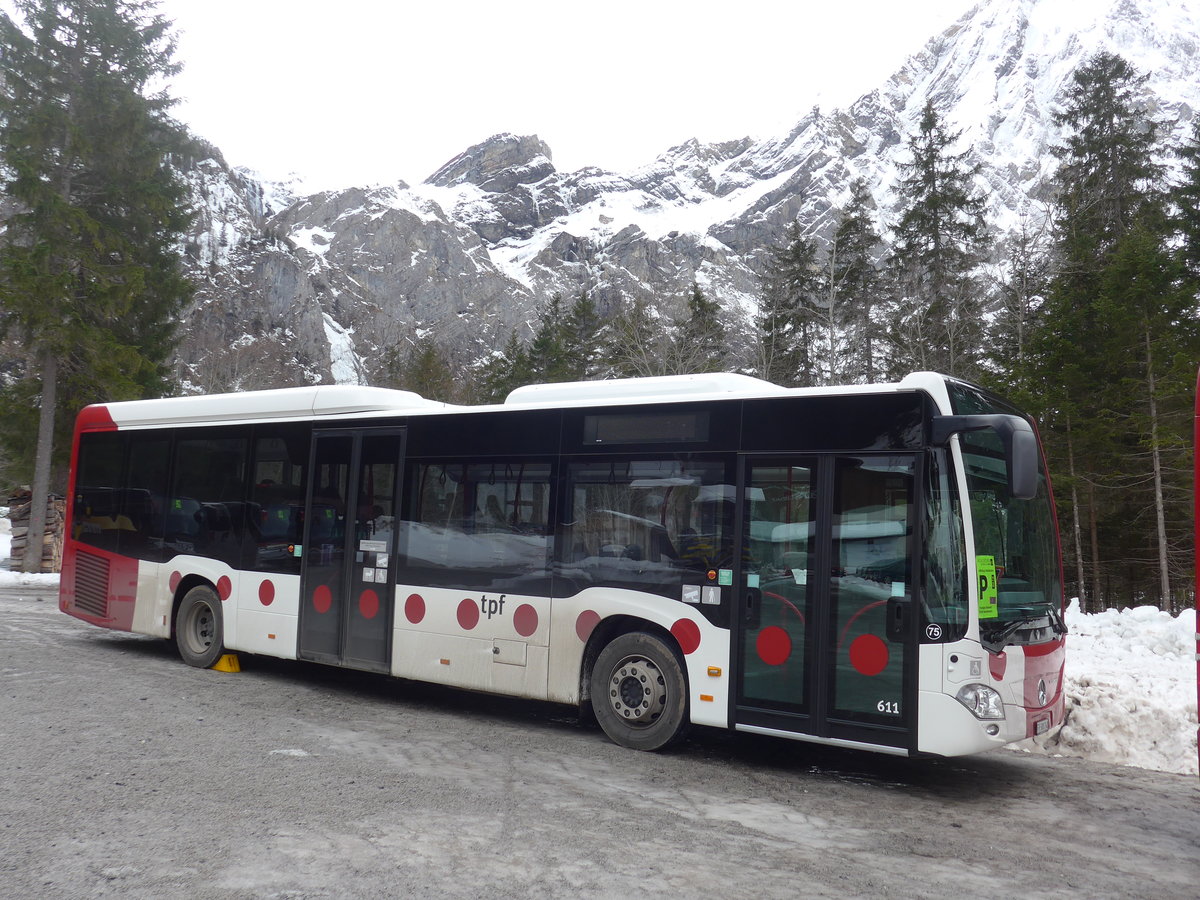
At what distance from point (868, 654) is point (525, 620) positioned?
2.91 meters

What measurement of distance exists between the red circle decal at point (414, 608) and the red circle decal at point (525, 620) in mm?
1069

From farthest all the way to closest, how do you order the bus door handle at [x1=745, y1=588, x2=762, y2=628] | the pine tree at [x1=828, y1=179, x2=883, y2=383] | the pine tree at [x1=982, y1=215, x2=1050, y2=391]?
the pine tree at [x1=828, y1=179, x2=883, y2=383] < the pine tree at [x1=982, y1=215, x2=1050, y2=391] < the bus door handle at [x1=745, y1=588, x2=762, y2=628]

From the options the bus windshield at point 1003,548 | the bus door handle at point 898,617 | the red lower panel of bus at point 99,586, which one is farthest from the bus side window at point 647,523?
the red lower panel of bus at point 99,586

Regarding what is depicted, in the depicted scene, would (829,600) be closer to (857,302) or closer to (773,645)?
(773,645)

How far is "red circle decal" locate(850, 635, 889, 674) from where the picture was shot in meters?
6.16

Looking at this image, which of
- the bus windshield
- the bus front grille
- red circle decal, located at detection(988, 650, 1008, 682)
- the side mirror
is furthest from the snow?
red circle decal, located at detection(988, 650, 1008, 682)

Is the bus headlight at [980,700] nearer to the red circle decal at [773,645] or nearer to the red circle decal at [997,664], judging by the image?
the red circle decal at [997,664]

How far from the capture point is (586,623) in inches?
294

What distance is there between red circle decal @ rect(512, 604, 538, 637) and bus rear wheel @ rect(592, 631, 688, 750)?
0.66m

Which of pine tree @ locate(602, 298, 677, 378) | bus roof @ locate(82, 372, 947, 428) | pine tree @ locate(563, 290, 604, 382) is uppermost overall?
pine tree @ locate(563, 290, 604, 382)

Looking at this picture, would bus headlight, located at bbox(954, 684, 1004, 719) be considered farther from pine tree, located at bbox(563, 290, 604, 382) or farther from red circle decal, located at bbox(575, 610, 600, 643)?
pine tree, located at bbox(563, 290, 604, 382)

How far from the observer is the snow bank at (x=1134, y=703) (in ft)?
24.9

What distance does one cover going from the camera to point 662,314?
37.5 metres

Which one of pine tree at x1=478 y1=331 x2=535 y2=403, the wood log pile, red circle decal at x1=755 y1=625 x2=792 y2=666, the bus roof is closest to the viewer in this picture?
red circle decal at x1=755 y1=625 x2=792 y2=666
